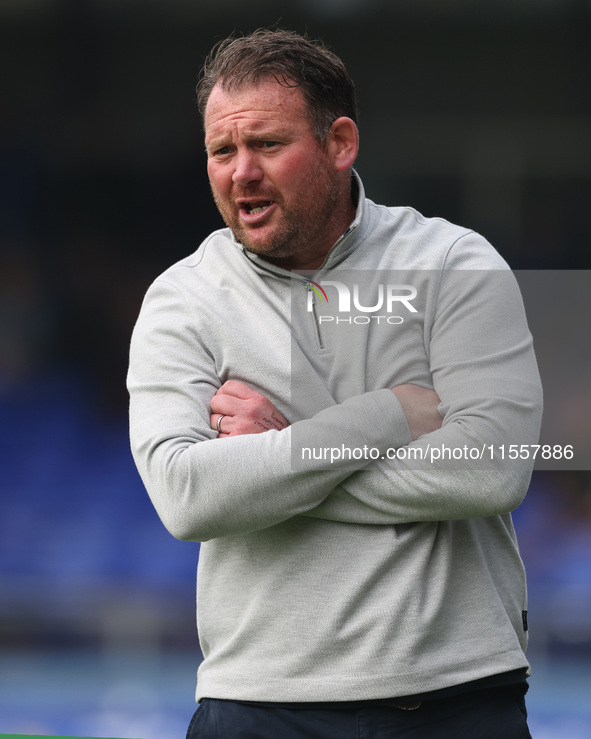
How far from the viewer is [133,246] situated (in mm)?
3637

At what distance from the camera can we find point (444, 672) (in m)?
1.55

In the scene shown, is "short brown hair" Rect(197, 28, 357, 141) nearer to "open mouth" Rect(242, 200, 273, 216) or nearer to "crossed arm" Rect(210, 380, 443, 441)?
"open mouth" Rect(242, 200, 273, 216)

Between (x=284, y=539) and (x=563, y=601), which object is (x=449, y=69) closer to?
(x=563, y=601)

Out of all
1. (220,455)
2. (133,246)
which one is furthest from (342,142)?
(133,246)

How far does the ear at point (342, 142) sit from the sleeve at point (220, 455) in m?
0.45

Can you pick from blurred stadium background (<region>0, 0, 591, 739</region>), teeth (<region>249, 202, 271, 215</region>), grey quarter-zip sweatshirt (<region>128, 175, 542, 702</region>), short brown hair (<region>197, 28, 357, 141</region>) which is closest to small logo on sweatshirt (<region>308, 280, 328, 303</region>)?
grey quarter-zip sweatshirt (<region>128, 175, 542, 702</region>)

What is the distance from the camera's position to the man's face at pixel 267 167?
1.68m

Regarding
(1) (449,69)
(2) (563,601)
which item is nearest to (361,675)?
(2) (563,601)

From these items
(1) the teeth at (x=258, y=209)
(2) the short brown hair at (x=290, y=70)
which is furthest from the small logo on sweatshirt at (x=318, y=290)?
(2) the short brown hair at (x=290, y=70)

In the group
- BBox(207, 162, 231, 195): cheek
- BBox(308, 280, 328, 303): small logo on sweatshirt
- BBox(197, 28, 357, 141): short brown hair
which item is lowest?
BBox(308, 280, 328, 303): small logo on sweatshirt

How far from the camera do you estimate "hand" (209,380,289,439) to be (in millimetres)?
1576

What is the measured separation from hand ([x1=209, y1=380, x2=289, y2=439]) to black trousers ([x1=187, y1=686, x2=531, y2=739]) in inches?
16.8

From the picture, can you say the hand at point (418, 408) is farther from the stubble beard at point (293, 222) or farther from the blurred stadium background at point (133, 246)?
the blurred stadium background at point (133, 246)

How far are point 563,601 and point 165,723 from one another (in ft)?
4.79
